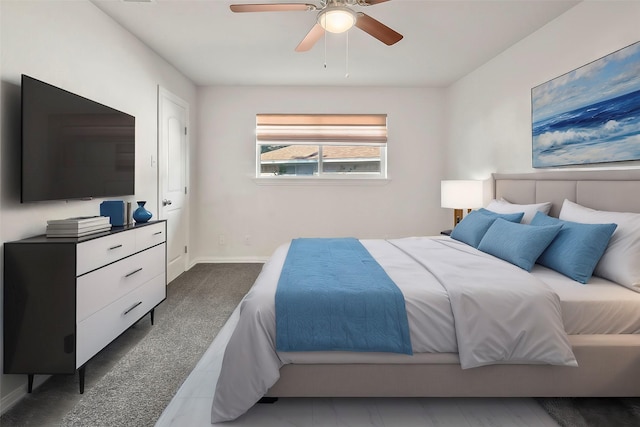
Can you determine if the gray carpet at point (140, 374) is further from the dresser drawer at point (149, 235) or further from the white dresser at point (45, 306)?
the dresser drawer at point (149, 235)

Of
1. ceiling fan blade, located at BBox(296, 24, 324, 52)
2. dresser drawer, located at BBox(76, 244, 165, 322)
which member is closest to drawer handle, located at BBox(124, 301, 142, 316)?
dresser drawer, located at BBox(76, 244, 165, 322)

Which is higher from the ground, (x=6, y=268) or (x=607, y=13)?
(x=607, y=13)

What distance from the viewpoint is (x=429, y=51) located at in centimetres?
366

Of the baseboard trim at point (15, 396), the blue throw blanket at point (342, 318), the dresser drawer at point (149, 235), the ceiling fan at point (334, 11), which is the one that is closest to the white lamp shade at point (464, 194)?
the ceiling fan at point (334, 11)

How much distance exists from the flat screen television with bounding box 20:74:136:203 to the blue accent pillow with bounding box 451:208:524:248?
278cm

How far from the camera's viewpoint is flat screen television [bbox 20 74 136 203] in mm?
1946

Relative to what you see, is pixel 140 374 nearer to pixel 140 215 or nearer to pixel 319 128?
pixel 140 215

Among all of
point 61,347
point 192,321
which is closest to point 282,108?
point 192,321

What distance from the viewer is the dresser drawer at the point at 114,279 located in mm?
1920

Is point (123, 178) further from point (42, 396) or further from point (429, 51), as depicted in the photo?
point (429, 51)

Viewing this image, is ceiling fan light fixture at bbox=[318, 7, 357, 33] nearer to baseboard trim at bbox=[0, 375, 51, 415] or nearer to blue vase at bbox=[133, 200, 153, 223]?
blue vase at bbox=[133, 200, 153, 223]

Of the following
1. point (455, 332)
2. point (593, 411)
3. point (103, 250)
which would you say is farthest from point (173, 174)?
point (593, 411)

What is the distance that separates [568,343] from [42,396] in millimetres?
2629

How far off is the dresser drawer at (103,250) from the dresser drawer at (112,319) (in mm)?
270
